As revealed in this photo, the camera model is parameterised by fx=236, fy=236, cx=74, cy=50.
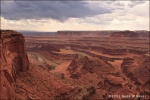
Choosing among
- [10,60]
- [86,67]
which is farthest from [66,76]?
[10,60]

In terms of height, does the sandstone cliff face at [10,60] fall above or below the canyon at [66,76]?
above

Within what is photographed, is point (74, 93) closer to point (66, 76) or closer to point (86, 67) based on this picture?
point (66, 76)

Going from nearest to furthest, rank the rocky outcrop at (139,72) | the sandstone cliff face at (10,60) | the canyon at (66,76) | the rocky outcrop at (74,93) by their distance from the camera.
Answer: the sandstone cliff face at (10,60), the canyon at (66,76), the rocky outcrop at (74,93), the rocky outcrop at (139,72)

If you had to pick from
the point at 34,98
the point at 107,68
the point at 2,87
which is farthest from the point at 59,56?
Answer: the point at 2,87

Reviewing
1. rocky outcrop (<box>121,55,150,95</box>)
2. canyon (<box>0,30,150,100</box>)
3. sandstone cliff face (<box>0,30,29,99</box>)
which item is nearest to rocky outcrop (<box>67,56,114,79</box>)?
canyon (<box>0,30,150,100</box>)

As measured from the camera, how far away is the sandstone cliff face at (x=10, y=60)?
2197 cm

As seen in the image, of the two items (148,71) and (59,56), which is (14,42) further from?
(59,56)

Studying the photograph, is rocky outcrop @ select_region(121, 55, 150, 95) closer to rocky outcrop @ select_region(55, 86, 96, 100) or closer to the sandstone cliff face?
rocky outcrop @ select_region(55, 86, 96, 100)

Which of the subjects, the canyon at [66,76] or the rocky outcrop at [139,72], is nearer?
the canyon at [66,76]

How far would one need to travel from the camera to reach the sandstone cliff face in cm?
2197

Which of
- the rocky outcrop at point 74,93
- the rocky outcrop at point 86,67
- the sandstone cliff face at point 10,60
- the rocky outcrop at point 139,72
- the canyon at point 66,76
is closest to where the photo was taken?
the sandstone cliff face at point 10,60

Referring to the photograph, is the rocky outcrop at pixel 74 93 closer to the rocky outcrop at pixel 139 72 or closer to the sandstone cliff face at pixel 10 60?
the sandstone cliff face at pixel 10 60

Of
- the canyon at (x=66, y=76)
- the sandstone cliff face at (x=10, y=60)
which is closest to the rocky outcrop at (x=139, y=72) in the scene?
the canyon at (x=66, y=76)

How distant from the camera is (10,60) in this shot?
2702 cm
